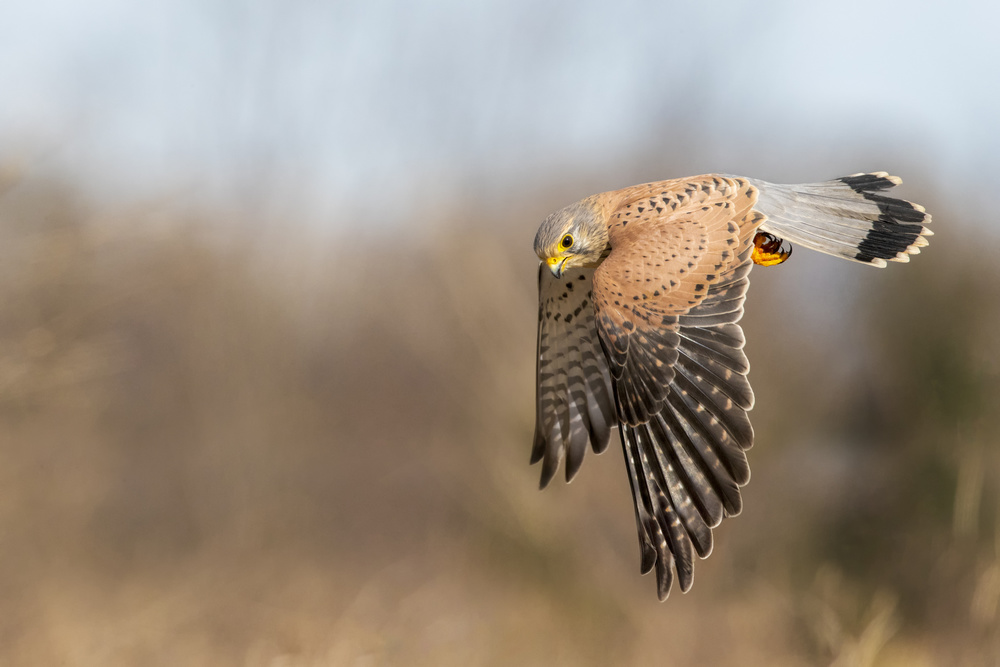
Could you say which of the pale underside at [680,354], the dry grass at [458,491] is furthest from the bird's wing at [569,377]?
the dry grass at [458,491]

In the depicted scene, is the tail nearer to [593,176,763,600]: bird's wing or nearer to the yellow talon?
the yellow talon

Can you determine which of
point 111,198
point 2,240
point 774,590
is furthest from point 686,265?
point 774,590

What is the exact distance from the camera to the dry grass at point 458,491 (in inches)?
384

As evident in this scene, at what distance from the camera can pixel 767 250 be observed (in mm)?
3457

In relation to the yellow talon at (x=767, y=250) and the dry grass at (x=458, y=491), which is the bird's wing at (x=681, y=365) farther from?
the dry grass at (x=458, y=491)

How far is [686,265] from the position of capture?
3102mm

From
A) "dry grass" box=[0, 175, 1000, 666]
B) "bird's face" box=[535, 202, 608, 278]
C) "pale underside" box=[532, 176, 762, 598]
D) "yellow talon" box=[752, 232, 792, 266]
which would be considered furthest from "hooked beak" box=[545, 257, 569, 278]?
"dry grass" box=[0, 175, 1000, 666]

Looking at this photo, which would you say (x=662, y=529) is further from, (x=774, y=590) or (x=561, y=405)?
(x=774, y=590)

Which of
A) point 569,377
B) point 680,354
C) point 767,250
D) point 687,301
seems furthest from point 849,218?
point 569,377

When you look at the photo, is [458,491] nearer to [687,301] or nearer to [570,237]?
[570,237]

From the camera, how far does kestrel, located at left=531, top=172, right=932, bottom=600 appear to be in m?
2.91

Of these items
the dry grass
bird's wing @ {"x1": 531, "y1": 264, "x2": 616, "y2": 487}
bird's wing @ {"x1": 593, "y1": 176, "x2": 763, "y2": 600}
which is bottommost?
the dry grass

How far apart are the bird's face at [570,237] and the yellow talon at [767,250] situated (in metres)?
0.64

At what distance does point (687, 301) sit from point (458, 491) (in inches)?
442
